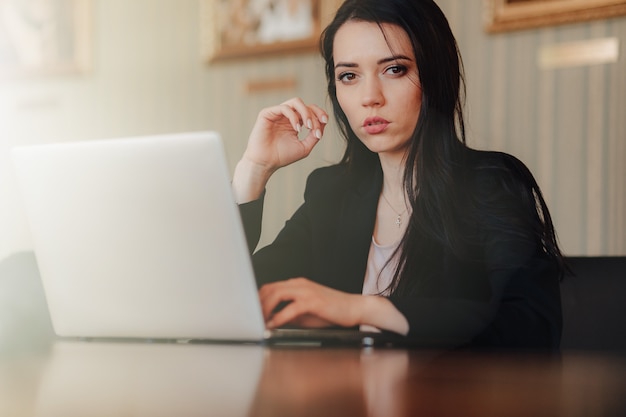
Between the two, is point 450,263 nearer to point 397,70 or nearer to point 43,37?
point 397,70

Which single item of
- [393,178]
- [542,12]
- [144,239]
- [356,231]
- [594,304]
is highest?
[542,12]

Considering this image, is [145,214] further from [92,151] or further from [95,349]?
[95,349]

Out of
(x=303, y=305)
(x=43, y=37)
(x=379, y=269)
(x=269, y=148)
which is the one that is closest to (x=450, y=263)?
(x=379, y=269)

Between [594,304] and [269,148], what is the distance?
75 cm

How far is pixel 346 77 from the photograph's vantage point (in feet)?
5.57

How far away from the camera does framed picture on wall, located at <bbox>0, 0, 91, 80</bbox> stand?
235cm

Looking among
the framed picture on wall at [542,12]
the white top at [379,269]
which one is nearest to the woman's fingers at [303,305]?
the white top at [379,269]

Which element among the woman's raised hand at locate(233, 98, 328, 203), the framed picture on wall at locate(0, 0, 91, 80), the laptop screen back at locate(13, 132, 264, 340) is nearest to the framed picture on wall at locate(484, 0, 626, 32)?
the woman's raised hand at locate(233, 98, 328, 203)

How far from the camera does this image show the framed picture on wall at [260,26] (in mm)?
1997

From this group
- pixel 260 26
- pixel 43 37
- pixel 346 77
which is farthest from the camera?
pixel 43 37

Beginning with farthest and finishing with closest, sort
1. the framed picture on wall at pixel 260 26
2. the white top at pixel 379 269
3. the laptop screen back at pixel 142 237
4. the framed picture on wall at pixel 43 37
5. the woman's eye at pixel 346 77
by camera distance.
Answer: the framed picture on wall at pixel 43 37 → the framed picture on wall at pixel 260 26 → the woman's eye at pixel 346 77 → the white top at pixel 379 269 → the laptop screen back at pixel 142 237

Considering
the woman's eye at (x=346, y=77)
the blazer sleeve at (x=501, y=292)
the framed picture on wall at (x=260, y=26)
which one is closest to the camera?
the blazer sleeve at (x=501, y=292)

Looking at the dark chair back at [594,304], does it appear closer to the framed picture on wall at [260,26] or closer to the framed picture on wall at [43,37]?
the framed picture on wall at [260,26]

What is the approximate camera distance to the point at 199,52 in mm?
2217
